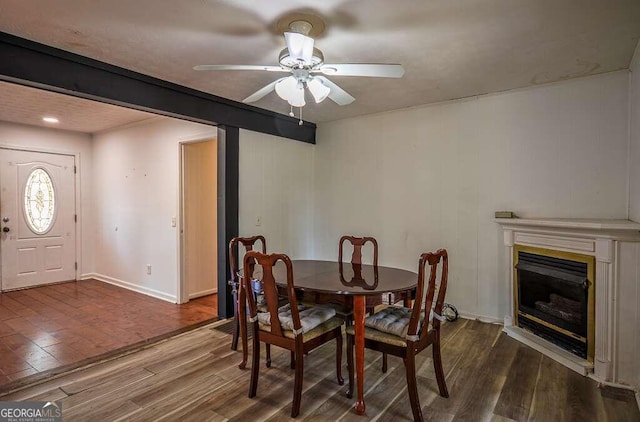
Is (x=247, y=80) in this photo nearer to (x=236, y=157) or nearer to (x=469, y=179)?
(x=236, y=157)

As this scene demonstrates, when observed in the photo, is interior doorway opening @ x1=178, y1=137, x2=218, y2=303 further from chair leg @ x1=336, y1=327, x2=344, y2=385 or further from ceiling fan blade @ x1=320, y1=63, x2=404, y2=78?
chair leg @ x1=336, y1=327, x2=344, y2=385

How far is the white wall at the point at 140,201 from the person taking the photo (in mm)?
4434

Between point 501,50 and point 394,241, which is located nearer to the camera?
point 501,50

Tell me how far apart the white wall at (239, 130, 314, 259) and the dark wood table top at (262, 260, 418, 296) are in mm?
1300

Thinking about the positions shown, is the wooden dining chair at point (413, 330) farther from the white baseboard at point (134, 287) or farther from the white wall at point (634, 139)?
the white baseboard at point (134, 287)

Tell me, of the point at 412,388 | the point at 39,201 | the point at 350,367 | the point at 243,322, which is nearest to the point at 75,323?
the point at 243,322

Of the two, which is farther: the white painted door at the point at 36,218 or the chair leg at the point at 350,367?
the white painted door at the point at 36,218

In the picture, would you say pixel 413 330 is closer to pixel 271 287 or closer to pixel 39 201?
pixel 271 287

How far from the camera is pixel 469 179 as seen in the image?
144 inches

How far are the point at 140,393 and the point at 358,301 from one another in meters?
1.57

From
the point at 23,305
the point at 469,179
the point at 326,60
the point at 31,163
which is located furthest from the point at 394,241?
the point at 31,163

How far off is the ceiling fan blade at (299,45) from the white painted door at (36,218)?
5160 mm

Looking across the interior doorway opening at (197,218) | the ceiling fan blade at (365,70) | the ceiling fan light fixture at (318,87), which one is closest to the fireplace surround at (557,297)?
the ceiling fan blade at (365,70)

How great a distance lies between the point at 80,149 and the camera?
562 centimetres
